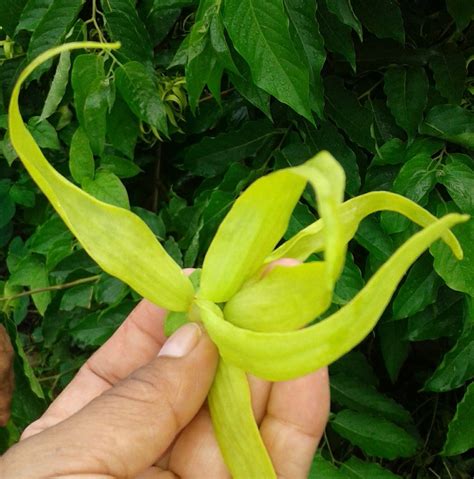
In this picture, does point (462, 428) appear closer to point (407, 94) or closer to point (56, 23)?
point (407, 94)

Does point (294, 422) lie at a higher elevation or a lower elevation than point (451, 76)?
lower

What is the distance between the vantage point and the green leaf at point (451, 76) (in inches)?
42.0

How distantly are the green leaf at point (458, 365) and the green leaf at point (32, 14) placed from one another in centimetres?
81

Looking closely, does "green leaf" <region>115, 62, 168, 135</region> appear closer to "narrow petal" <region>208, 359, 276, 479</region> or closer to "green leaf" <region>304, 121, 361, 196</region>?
"green leaf" <region>304, 121, 361, 196</region>

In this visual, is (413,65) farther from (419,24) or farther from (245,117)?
(245,117)

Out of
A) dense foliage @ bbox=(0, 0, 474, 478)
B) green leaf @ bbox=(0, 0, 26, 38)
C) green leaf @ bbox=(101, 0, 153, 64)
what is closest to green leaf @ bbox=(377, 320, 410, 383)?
dense foliage @ bbox=(0, 0, 474, 478)

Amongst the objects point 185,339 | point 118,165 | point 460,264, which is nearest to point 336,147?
point 460,264

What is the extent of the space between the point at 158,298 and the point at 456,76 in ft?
2.07

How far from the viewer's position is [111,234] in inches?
26.0

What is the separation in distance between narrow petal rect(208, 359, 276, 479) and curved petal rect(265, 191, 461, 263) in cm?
13

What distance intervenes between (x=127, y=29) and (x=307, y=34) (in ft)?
1.04

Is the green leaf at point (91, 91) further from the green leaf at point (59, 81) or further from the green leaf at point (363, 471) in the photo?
the green leaf at point (363, 471)

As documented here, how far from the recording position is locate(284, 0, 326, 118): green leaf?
0.92m

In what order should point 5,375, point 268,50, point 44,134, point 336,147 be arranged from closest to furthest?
point 268,50 → point 336,147 → point 5,375 → point 44,134
